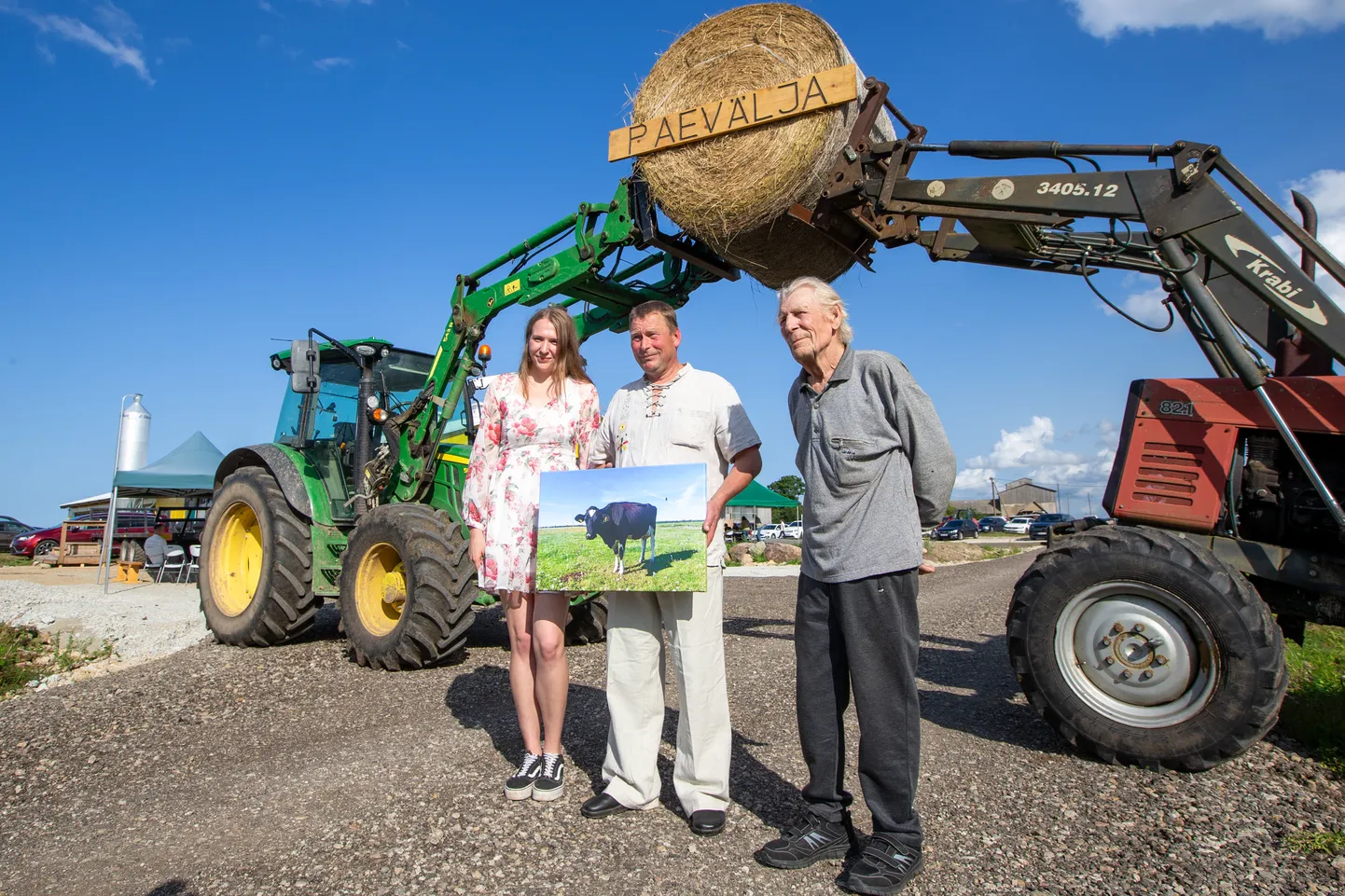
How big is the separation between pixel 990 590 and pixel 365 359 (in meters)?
9.22

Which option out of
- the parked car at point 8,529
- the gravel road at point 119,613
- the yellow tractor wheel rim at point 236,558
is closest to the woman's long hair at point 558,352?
the yellow tractor wheel rim at point 236,558

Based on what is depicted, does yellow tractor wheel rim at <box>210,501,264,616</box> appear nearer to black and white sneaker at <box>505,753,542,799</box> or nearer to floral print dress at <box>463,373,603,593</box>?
floral print dress at <box>463,373,603,593</box>

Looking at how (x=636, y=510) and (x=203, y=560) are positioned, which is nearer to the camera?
(x=636, y=510)

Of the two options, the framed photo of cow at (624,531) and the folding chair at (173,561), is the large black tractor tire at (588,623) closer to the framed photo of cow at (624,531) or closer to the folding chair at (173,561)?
the framed photo of cow at (624,531)

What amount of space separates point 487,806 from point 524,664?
0.51 meters

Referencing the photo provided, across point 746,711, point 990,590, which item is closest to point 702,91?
point 746,711

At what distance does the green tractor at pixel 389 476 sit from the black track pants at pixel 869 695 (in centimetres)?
321

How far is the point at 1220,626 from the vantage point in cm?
321

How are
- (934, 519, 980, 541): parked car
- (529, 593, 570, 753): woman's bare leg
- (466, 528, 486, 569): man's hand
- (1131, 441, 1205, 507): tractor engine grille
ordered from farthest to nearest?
1. (934, 519, 980, 541): parked car
2. (1131, 441, 1205, 507): tractor engine grille
3. (466, 528, 486, 569): man's hand
4. (529, 593, 570, 753): woman's bare leg

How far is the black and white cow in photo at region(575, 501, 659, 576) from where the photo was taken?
2.61m

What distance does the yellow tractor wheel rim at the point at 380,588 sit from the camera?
565cm

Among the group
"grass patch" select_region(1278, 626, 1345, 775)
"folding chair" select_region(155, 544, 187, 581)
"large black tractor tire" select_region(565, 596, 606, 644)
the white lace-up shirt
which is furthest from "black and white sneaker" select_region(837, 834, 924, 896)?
"folding chair" select_region(155, 544, 187, 581)

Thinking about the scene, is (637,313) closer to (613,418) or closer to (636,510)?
(613,418)

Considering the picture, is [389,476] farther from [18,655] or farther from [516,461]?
[516,461]
